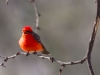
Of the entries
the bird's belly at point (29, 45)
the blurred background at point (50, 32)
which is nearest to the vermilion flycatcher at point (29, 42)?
the bird's belly at point (29, 45)

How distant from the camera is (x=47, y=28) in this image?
13.0m

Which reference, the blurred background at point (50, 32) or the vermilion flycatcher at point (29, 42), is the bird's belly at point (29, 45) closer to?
the vermilion flycatcher at point (29, 42)

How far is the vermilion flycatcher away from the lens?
13.4ft

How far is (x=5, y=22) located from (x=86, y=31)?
306 cm

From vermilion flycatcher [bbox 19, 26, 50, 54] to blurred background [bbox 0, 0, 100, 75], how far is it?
278 inches

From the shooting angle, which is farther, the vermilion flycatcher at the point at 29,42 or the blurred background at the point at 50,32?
the blurred background at the point at 50,32

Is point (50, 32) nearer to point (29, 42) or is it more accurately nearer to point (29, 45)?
point (29, 42)

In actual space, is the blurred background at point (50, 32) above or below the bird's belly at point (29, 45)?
below

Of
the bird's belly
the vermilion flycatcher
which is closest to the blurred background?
the vermilion flycatcher

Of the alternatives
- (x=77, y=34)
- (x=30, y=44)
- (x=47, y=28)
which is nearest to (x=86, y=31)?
(x=77, y=34)

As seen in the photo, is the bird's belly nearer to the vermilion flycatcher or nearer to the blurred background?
the vermilion flycatcher

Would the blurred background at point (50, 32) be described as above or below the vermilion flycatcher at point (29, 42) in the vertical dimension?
below

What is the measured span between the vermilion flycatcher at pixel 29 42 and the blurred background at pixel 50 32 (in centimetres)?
706

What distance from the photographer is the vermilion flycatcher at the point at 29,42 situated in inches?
161
